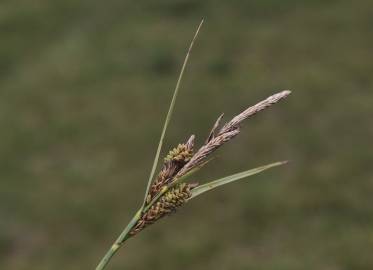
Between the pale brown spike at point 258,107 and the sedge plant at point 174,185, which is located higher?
the pale brown spike at point 258,107

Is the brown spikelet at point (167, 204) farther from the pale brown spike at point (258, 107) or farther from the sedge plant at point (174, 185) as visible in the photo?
the pale brown spike at point (258, 107)

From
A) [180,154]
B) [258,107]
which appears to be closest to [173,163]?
[180,154]

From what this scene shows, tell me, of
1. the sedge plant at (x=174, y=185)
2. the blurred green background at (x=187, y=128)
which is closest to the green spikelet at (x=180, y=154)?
the sedge plant at (x=174, y=185)

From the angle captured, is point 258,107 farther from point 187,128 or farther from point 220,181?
point 187,128

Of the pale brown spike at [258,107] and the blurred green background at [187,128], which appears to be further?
the blurred green background at [187,128]

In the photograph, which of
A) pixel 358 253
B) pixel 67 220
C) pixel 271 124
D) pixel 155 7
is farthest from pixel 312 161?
pixel 155 7

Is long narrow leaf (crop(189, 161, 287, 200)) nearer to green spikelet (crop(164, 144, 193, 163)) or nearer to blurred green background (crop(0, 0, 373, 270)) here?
green spikelet (crop(164, 144, 193, 163))

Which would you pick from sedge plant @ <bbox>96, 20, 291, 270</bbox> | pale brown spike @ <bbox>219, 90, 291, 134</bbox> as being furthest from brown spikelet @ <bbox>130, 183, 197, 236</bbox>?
pale brown spike @ <bbox>219, 90, 291, 134</bbox>
